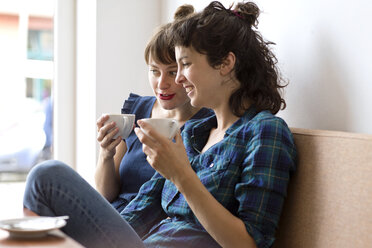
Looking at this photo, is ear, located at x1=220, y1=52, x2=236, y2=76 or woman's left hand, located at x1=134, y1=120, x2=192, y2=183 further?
ear, located at x1=220, y1=52, x2=236, y2=76

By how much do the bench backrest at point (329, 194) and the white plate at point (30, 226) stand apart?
0.58m

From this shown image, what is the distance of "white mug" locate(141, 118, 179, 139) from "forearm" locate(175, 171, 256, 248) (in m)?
0.11

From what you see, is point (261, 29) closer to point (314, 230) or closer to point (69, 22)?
point (314, 230)

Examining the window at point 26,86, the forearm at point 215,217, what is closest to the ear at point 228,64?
the forearm at point 215,217

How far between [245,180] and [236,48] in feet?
1.24

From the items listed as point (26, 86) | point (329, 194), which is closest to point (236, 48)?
point (329, 194)

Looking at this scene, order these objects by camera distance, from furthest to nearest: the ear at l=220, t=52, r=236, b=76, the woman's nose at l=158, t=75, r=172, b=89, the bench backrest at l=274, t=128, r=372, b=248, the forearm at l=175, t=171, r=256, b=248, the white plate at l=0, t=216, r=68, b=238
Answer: the woman's nose at l=158, t=75, r=172, b=89
the ear at l=220, t=52, r=236, b=76
the forearm at l=175, t=171, r=256, b=248
the bench backrest at l=274, t=128, r=372, b=248
the white plate at l=0, t=216, r=68, b=238

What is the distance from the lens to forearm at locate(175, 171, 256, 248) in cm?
118

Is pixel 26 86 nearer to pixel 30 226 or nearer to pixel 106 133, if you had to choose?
pixel 106 133

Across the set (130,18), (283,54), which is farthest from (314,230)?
(130,18)

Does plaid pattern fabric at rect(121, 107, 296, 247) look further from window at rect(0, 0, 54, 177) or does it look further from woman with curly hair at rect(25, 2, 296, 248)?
window at rect(0, 0, 54, 177)

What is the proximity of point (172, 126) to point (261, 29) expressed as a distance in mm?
659

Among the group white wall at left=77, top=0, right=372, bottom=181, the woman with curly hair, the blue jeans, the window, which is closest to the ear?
the woman with curly hair

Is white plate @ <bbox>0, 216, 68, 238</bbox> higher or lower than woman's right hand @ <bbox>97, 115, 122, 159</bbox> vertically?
lower
